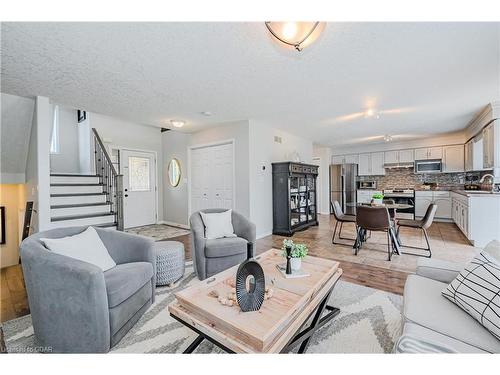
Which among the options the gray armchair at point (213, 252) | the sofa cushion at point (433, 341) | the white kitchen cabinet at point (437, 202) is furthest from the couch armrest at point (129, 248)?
the white kitchen cabinet at point (437, 202)

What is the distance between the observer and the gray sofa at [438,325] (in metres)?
0.98

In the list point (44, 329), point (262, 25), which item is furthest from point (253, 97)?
point (44, 329)

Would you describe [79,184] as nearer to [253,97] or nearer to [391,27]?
[253,97]

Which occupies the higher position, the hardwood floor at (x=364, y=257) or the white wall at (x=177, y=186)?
the white wall at (x=177, y=186)

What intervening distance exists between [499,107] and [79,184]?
7727mm

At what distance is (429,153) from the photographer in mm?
6641

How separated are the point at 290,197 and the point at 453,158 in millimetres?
4959

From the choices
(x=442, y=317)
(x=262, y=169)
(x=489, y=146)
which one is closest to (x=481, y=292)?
(x=442, y=317)

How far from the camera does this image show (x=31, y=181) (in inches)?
139

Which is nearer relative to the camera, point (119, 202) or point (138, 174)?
point (119, 202)

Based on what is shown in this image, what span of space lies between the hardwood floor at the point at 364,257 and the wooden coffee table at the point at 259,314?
1287mm

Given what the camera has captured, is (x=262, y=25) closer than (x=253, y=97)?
Yes

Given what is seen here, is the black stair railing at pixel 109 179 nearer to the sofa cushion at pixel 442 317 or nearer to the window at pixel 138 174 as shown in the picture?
the window at pixel 138 174

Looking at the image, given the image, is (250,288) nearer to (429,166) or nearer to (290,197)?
(290,197)
